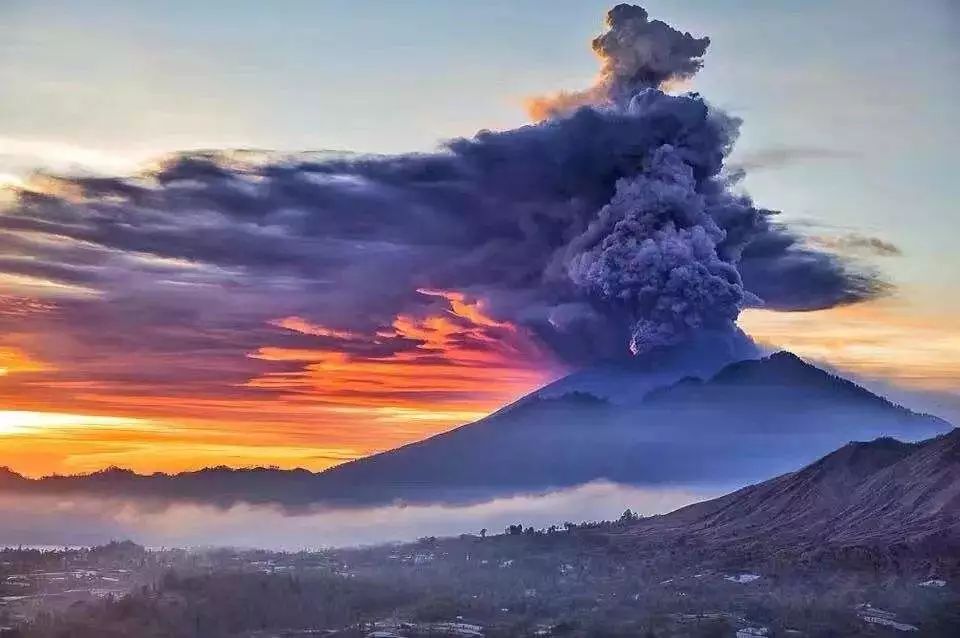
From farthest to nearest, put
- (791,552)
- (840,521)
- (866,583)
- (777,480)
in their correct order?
(777,480)
(840,521)
(791,552)
(866,583)

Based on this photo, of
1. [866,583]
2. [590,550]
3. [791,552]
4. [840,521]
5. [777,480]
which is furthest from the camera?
[777,480]

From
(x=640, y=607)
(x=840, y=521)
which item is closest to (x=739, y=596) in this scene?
(x=640, y=607)

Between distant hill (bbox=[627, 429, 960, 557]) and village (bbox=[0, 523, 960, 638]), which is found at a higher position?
distant hill (bbox=[627, 429, 960, 557])

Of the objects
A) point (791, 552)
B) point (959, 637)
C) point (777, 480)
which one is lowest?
point (959, 637)

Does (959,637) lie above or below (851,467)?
below

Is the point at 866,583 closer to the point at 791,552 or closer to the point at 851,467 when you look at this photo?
the point at 791,552

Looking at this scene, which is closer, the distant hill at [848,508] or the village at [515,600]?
the village at [515,600]

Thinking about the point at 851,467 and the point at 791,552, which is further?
the point at 851,467

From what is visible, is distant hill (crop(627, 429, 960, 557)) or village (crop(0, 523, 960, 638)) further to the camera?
distant hill (crop(627, 429, 960, 557))

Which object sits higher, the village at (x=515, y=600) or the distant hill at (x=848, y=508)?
the distant hill at (x=848, y=508)

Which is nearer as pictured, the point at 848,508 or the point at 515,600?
the point at 515,600

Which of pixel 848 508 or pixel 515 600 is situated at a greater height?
pixel 848 508
